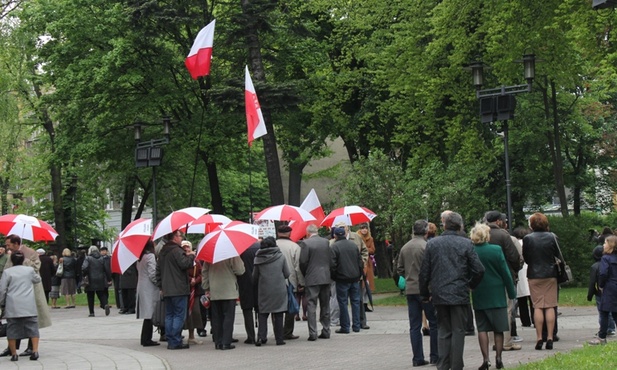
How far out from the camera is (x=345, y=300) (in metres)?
17.8

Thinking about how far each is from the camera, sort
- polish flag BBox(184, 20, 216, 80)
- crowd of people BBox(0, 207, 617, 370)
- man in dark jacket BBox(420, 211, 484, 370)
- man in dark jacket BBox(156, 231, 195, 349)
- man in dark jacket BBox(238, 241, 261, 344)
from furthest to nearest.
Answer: polish flag BBox(184, 20, 216, 80)
man in dark jacket BBox(238, 241, 261, 344)
man in dark jacket BBox(156, 231, 195, 349)
crowd of people BBox(0, 207, 617, 370)
man in dark jacket BBox(420, 211, 484, 370)

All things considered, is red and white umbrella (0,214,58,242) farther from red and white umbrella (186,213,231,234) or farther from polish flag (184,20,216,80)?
polish flag (184,20,216,80)

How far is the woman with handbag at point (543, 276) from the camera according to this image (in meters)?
13.9

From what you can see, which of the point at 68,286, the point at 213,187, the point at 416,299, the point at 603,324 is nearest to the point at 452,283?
the point at 416,299

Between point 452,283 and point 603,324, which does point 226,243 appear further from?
point 603,324

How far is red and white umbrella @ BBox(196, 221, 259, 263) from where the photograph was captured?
15516mm

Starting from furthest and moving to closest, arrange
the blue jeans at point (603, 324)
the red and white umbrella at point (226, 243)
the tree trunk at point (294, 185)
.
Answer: the tree trunk at point (294, 185) → the red and white umbrella at point (226, 243) → the blue jeans at point (603, 324)

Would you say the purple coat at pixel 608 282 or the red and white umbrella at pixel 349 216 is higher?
the red and white umbrella at pixel 349 216

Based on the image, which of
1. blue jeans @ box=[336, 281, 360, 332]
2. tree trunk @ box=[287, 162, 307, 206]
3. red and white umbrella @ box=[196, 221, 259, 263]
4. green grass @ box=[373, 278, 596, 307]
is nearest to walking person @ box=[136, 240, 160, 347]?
red and white umbrella @ box=[196, 221, 259, 263]

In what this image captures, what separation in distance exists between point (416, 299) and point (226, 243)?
12.1ft

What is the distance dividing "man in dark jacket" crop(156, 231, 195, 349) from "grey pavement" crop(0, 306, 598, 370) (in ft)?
1.39

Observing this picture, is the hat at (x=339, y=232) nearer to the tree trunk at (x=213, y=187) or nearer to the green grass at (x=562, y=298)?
the green grass at (x=562, y=298)

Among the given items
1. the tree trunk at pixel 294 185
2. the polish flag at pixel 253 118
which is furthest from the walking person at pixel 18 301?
the tree trunk at pixel 294 185

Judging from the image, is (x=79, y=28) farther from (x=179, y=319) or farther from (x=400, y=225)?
(x=179, y=319)
